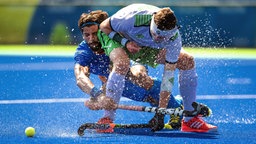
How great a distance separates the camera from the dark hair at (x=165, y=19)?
315 inches

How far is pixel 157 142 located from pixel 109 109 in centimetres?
78

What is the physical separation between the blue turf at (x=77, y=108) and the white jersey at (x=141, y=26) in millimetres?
869

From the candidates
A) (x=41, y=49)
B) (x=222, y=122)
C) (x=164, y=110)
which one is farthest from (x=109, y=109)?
(x=41, y=49)

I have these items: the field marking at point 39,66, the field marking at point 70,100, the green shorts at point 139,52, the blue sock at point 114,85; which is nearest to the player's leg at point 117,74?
the blue sock at point 114,85

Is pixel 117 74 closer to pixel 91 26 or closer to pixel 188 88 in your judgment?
pixel 91 26

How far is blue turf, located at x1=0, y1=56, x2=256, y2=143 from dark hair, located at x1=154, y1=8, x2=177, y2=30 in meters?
1.09

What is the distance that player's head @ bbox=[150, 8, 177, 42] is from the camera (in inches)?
315

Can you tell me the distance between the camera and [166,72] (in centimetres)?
845

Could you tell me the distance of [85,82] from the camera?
893 cm

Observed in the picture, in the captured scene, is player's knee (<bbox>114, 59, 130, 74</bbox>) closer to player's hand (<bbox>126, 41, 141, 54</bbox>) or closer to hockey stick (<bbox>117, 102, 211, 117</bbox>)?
player's hand (<bbox>126, 41, 141, 54</bbox>)

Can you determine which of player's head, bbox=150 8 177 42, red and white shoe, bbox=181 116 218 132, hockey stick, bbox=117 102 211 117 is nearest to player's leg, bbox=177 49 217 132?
red and white shoe, bbox=181 116 218 132

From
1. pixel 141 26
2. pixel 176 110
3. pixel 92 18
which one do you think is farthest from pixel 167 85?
pixel 92 18

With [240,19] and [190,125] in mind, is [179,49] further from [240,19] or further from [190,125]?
[240,19]

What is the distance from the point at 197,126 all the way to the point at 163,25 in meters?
1.28
